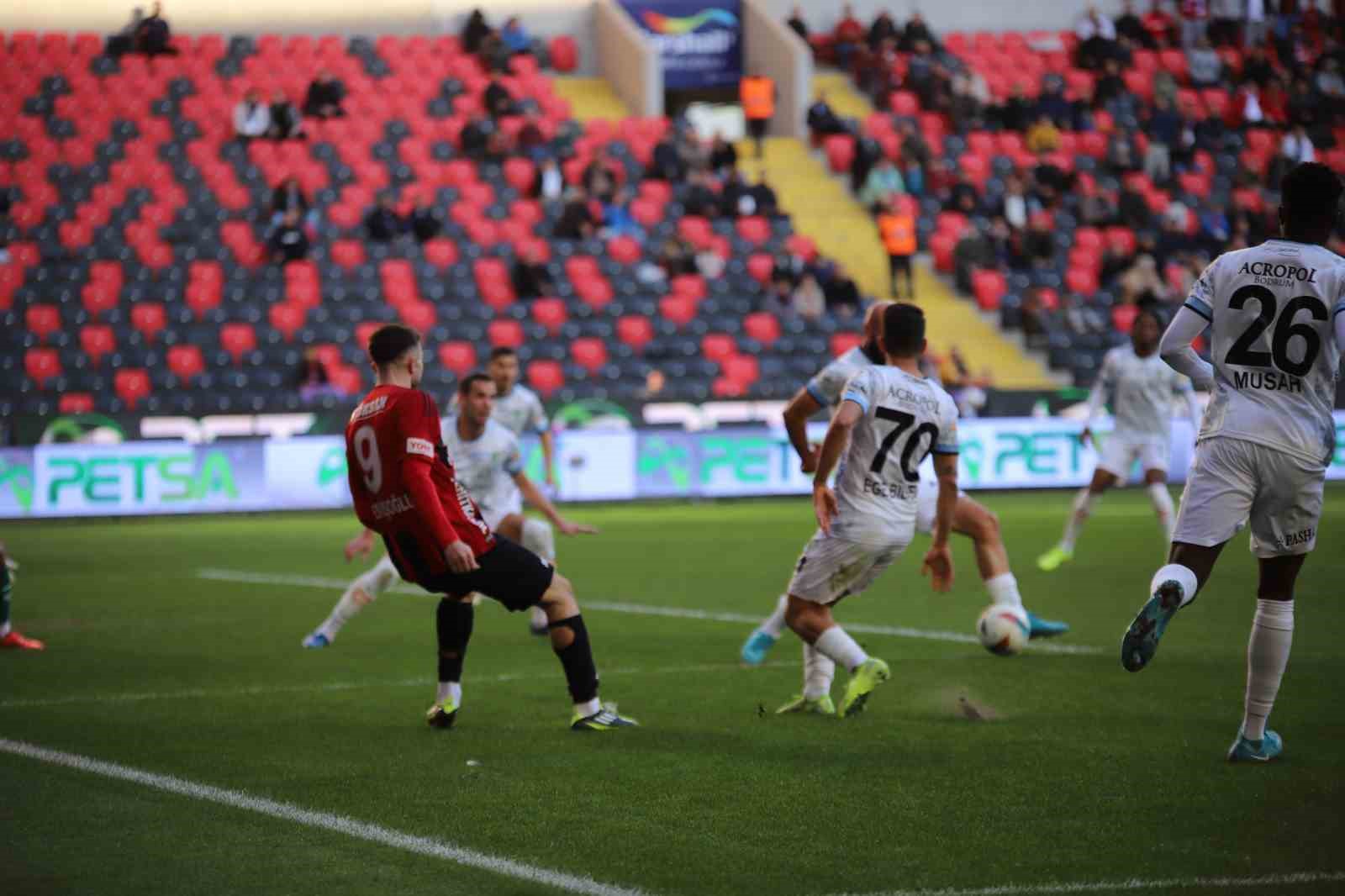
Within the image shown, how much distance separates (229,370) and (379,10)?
11670mm

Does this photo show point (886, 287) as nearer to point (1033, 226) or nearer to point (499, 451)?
point (1033, 226)

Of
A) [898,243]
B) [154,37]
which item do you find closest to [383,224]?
[154,37]

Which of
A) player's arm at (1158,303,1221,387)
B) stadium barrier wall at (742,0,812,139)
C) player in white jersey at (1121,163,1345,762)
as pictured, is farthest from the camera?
stadium barrier wall at (742,0,812,139)

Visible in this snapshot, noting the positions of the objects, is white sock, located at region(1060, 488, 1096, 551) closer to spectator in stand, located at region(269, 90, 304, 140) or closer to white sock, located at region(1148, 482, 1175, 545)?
white sock, located at region(1148, 482, 1175, 545)

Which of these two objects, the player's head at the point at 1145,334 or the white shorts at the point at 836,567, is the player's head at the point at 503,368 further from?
the player's head at the point at 1145,334

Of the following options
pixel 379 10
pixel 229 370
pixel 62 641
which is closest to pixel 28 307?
pixel 229 370

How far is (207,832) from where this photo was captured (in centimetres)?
619

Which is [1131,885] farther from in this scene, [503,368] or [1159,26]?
[1159,26]

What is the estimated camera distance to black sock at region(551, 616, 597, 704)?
8.10 meters

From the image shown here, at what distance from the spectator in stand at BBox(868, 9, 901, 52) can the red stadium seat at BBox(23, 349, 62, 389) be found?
1912 centimetres

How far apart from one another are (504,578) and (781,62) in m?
31.1

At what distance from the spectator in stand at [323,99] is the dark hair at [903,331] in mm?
25904

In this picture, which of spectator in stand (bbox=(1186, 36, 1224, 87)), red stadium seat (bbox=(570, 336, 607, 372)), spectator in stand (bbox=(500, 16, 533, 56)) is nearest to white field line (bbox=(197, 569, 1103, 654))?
red stadium seat (bbox=(570, 336, 607, 372))

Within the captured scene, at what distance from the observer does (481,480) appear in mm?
12297
